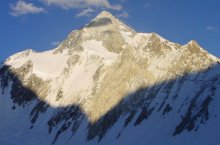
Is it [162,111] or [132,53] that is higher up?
[132,53]

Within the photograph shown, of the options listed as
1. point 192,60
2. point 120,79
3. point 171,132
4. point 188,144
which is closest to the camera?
point 188,144

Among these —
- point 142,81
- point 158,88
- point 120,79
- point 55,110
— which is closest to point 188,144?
point 158,88

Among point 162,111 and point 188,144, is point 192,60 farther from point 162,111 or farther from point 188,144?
point 188,144

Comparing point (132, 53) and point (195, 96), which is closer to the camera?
point (195, 96)

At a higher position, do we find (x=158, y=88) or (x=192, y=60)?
(x=192, y=60)

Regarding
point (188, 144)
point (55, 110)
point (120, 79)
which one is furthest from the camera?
point (55, 110)

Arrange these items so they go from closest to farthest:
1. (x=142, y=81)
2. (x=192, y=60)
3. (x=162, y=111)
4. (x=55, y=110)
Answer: (x=162, y=111), (x=192, y=60), (x=142, y=81), (x=55, y=110)

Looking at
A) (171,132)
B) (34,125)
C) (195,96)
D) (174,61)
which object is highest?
(174,61)

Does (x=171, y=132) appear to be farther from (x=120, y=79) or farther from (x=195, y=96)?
(x=120, y=79)

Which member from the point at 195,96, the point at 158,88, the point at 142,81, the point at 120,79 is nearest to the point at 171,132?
the point at 195,96
